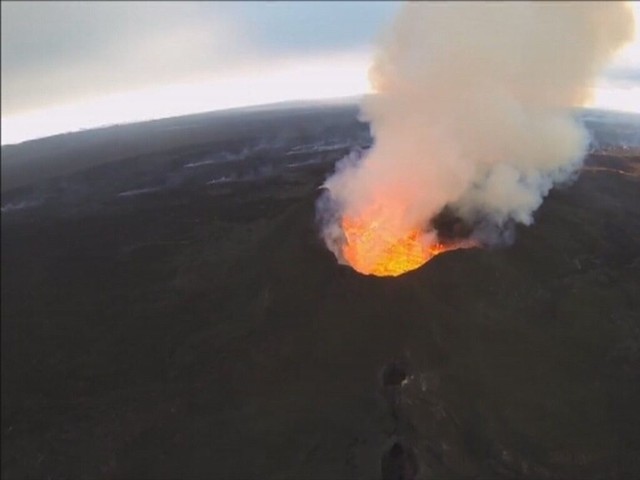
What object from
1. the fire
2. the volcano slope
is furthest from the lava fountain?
the volcano slope

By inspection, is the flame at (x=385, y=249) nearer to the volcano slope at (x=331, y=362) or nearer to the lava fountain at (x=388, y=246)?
the lava fountain at (x=388, y=246)

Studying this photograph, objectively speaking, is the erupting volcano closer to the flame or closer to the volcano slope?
the flame

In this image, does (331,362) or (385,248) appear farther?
(385,248)

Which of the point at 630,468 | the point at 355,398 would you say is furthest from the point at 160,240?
the point at 630,468

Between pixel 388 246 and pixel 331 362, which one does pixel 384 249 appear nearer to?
pixel 388 246

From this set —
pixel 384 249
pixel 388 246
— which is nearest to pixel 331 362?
pixel 384 249

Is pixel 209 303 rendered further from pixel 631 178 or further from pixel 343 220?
pixel 631 178

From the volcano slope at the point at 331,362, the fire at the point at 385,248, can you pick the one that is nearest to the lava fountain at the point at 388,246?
the fire at the point at 385,248
